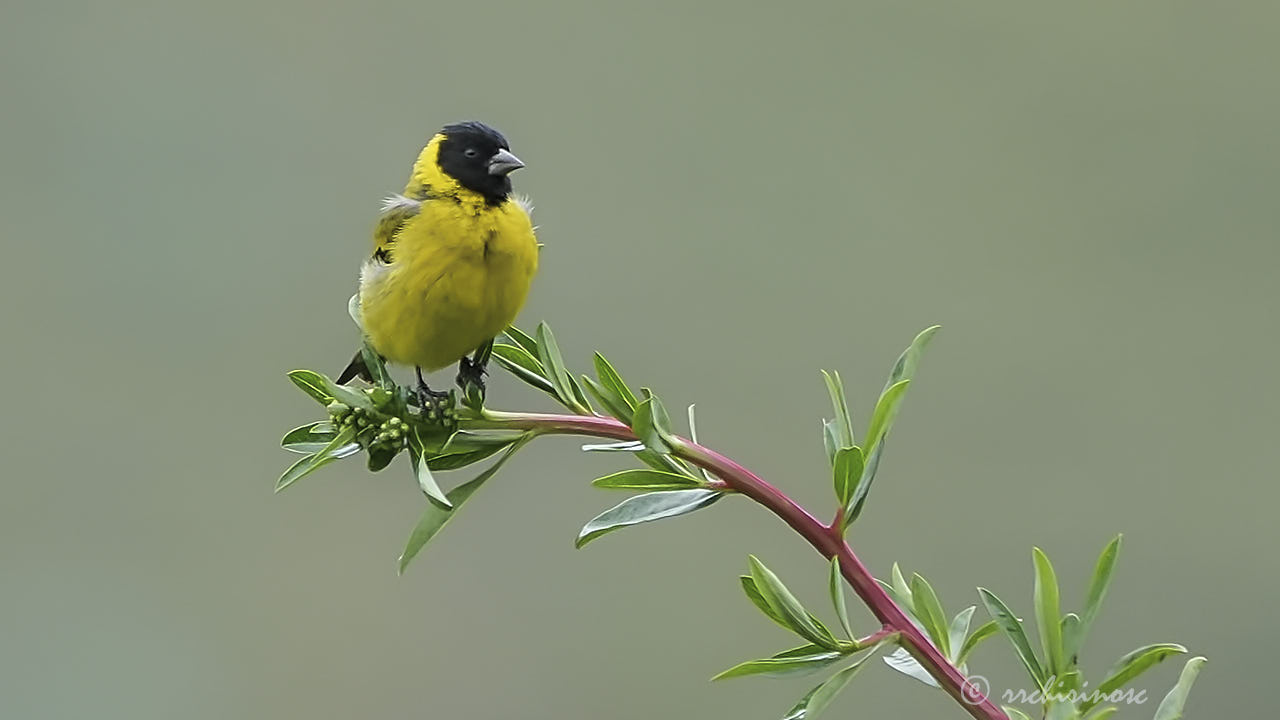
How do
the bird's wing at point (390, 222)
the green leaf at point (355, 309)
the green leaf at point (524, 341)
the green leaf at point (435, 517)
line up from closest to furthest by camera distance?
1. the green leaf at point (435, 517)
2. the green leaf at point (524, 341)
3. the green leaf at point (355, 309)
4. the bird's wing at point (390, 222)

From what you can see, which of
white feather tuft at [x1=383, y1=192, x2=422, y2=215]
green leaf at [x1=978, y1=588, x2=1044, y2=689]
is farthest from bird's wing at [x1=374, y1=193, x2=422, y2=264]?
green leaf at [x1=978, y1=588, x2=1044, y2=689]

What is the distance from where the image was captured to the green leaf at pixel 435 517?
68 centimetres

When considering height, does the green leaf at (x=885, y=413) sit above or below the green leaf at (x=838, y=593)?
above

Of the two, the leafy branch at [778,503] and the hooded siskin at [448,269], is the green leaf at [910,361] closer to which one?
the leafy branch at [778,503]

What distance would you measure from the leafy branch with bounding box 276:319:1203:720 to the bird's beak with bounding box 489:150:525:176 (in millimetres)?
532

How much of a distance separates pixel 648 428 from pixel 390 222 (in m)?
0.70

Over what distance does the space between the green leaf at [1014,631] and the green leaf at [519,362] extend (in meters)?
0.34

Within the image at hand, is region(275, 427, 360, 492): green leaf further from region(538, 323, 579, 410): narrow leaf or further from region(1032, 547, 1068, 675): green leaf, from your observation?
region(1032, 547, 1068, 675): green leaf

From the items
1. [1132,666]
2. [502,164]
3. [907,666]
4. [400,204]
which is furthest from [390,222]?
[1132,666]

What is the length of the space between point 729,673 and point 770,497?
0.10m

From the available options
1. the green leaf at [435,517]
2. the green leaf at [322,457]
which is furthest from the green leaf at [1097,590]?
the green leaf at [322,457]

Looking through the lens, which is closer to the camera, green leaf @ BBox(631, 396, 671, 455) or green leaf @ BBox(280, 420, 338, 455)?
green leaf @ BBox(631, 396, 671, 455)

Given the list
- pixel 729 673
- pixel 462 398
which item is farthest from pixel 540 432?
pixel 729 673

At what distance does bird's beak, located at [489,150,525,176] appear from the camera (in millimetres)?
1301
